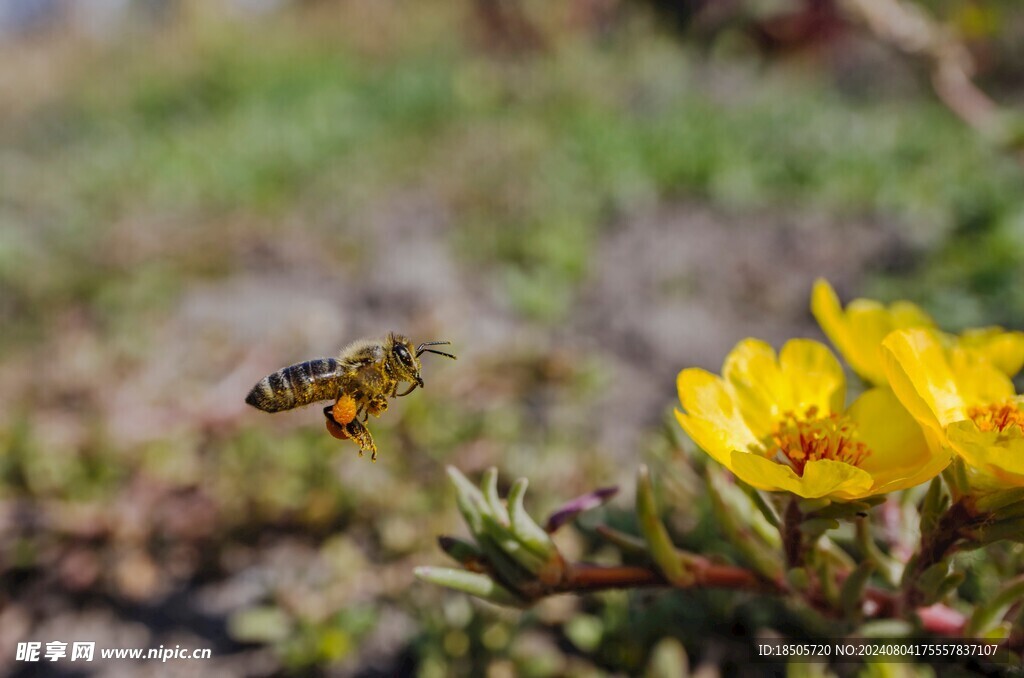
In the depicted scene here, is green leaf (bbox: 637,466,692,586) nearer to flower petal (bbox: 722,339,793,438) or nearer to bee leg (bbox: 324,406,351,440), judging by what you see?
flower petal (bbox: 722,339,793,438)

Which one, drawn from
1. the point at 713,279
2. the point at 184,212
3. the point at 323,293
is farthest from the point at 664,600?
the point at 184,212

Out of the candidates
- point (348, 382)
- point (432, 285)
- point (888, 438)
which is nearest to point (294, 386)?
point (348, 382)

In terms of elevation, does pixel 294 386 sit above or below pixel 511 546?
above

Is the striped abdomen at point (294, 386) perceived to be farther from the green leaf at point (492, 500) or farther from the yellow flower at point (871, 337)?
the yellow flower at point (871, 337)

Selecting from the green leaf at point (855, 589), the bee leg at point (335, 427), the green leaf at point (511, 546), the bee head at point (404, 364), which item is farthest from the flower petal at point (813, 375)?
the bee leg at point (335, 427)

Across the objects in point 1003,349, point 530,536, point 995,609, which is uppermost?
point 1003,349

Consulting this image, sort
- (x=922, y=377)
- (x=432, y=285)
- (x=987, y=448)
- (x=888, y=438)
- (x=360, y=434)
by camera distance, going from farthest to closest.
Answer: (x=432, y=285) → (x=360, y=434) → (x=888, y=438) → (x=922, y=377) → (x=987, y=448)

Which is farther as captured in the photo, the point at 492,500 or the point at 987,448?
the point at 492,500

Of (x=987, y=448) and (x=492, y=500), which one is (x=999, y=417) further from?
(x=492, y=500)
